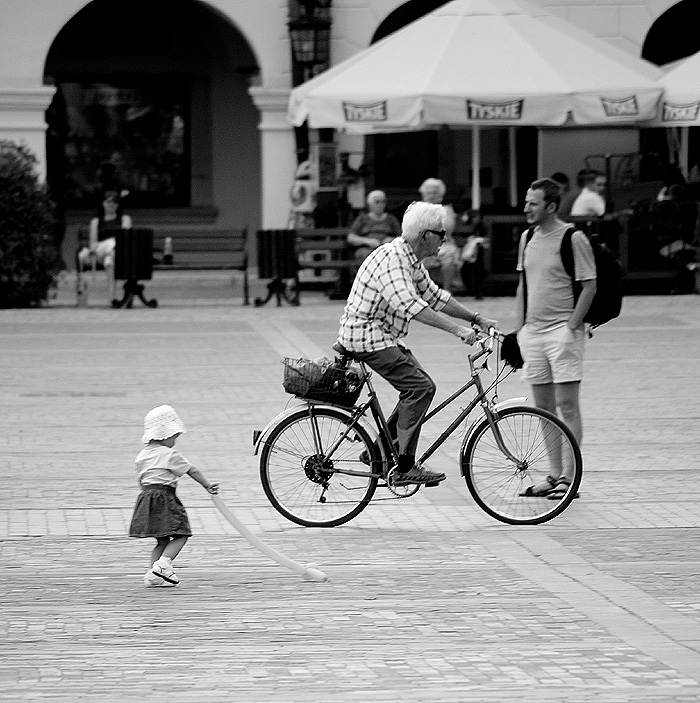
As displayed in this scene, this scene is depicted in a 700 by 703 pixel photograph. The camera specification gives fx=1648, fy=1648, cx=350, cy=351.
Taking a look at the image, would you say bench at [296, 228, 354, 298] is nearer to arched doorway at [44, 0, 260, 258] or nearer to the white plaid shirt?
arched doorway at [44, 0, 260, 258]

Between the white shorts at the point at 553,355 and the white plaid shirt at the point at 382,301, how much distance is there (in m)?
0.98

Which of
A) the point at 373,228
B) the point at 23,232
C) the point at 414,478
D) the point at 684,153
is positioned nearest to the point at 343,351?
the point at 414,478

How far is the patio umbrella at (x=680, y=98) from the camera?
60.7 ft

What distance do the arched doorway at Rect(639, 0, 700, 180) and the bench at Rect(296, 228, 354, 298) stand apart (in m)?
5.63

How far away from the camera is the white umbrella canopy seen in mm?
18109

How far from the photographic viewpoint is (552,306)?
28.4 ft

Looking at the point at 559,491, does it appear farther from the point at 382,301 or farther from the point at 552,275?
the point at 382,301

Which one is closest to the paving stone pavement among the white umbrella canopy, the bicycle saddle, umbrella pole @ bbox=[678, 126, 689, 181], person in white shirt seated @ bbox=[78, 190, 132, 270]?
the bicycle saddle

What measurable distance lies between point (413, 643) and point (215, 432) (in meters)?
5.02

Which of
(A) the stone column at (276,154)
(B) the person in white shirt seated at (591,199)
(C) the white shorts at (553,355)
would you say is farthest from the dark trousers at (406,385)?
(A) the stone column at (276,154)

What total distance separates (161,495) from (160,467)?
12 cm

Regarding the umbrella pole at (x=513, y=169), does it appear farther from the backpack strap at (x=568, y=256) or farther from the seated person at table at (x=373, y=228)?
the backpack strap at (x=568, y=256)

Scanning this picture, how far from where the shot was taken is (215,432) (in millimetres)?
10750

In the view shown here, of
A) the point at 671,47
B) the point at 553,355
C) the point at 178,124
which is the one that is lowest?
the point at 553,355
